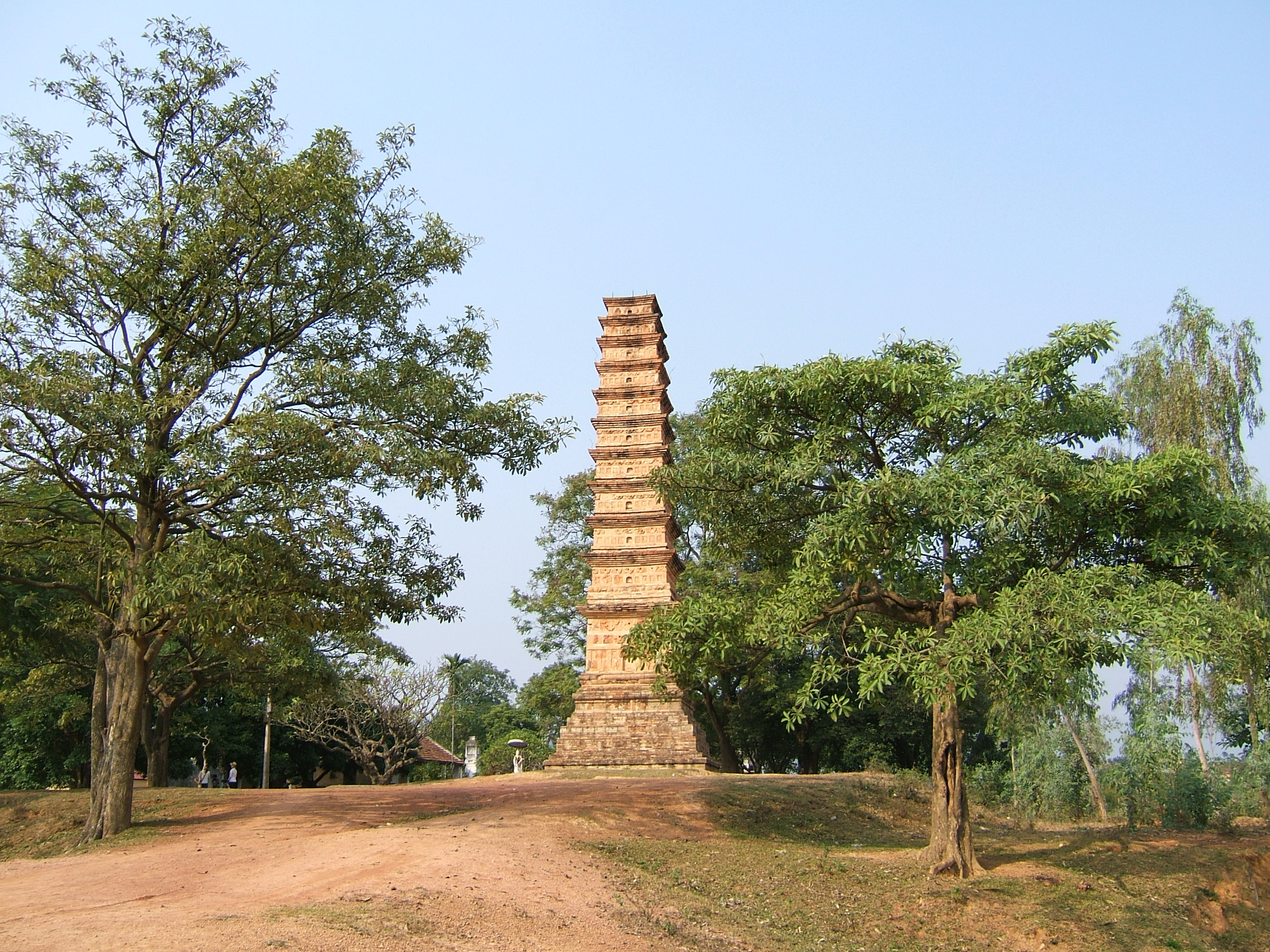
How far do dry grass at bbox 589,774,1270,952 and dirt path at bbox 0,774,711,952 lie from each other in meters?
0.77

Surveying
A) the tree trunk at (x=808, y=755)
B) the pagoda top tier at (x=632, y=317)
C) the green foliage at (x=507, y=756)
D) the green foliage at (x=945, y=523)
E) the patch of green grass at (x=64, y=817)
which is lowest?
the green foliage at (x=507, y=756)

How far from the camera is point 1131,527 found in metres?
12.3

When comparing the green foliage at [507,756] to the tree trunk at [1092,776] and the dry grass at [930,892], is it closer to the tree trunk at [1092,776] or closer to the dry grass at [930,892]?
the tree trunk at [1092,776]

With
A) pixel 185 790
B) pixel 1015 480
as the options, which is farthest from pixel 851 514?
pixel 185 790

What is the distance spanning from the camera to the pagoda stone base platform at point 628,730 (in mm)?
23859

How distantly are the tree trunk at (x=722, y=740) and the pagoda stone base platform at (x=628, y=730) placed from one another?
4819 mm

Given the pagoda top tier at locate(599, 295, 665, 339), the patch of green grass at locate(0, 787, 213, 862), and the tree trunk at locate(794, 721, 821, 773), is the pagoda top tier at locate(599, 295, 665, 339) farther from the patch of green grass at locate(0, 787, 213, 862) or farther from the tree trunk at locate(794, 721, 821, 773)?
the patch of green grass at locate(0, 787, 213, 862)

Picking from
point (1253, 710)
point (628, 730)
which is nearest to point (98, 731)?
point (628, 730)

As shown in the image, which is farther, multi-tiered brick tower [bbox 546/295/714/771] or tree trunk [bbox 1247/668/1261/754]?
multi-tiered brick tower [bbox 546/295/714/771]

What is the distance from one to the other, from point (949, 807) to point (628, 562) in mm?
14241

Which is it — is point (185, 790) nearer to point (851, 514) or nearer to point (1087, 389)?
point (851, 514)

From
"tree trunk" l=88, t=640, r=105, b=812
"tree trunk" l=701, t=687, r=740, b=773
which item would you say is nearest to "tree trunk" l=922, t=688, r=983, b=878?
"tree trunk" l=88, t=640, r=105, b=812

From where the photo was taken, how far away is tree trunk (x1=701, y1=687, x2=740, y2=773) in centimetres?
3045

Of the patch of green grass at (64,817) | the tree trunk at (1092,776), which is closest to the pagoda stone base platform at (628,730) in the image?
the tree trunk at (1092,776)
